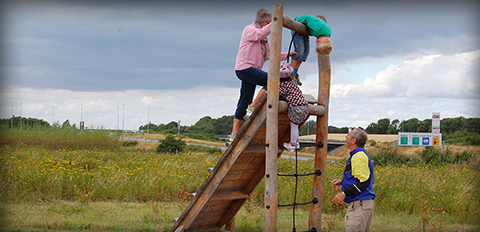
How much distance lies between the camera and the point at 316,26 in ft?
17.4

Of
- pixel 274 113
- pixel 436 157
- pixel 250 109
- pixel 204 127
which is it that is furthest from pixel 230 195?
pixel 204 127

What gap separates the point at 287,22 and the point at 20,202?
8.61 meters

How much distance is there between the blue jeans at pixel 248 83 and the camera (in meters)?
5.61

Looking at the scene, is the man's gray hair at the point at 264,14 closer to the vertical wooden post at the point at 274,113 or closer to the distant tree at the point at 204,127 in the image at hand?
the vertical wooden post at the point at 274,113

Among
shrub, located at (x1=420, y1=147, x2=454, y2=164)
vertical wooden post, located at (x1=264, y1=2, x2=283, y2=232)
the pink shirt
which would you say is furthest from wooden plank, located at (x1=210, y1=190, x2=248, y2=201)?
shrub, located at (x1=420, y1=147, x2=454, y2=164)

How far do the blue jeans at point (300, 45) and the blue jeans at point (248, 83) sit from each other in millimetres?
525

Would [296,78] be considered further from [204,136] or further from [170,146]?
[204,136]

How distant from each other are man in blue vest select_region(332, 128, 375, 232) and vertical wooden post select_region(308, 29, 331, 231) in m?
0.55

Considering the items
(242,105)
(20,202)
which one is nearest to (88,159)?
(20,202)

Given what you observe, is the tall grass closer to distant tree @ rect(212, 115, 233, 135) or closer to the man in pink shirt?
the man in pink shirt

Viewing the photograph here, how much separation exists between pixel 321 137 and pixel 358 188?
1.00 meters

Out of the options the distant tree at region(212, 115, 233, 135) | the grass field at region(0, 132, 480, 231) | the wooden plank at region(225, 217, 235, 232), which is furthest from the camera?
the distant tree at region(212, 115, 233, 135)

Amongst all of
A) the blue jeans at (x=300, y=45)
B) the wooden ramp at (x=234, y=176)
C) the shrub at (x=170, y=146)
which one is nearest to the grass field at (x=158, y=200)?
the wooden ramp at (x=234, y=176)

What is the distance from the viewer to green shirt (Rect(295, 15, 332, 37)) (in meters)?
5.30
